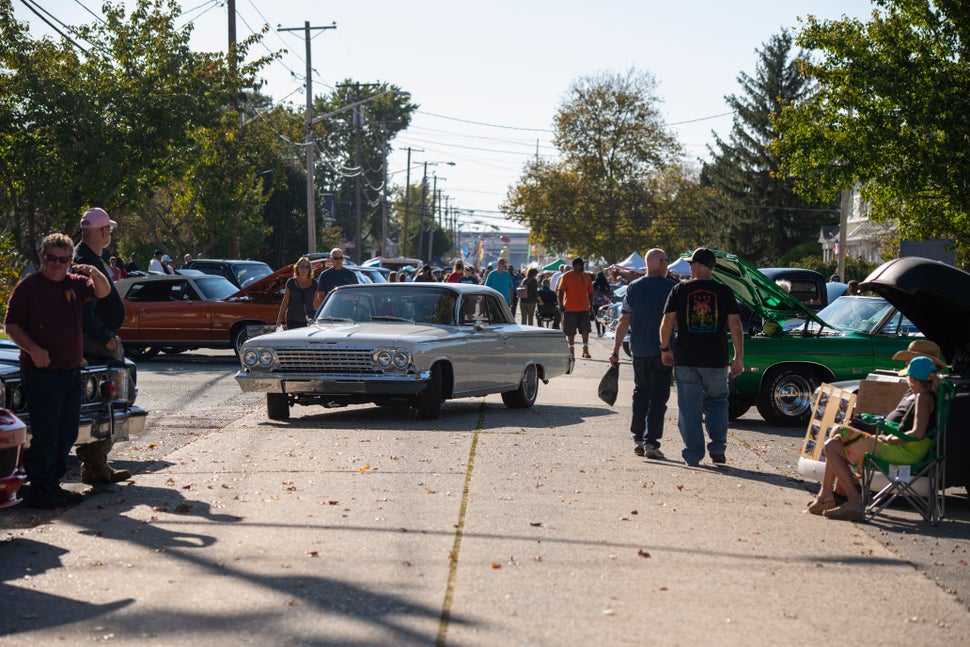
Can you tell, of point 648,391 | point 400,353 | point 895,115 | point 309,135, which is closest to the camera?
point 648,391

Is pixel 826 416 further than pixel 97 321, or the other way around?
pixel 826 416

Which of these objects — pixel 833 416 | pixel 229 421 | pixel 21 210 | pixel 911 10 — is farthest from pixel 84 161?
pixel 833 416

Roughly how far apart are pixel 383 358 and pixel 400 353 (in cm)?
17

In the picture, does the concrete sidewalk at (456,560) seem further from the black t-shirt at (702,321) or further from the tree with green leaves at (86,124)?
the tree with green leaves at (86,124)

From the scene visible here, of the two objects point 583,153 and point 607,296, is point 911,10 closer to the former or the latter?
point 607,296

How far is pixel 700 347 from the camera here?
406 inches

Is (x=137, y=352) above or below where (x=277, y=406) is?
below

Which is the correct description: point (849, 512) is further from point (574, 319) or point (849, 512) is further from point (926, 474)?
point (574, 319)

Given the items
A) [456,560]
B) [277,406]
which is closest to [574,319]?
[277,406]

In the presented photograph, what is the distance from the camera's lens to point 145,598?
5.83 metres

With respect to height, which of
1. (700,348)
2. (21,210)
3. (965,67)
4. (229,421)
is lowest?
(229,421)

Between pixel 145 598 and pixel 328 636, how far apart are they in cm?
112

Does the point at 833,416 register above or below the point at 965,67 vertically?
below

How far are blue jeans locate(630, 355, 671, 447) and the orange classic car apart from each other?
1139 cm
